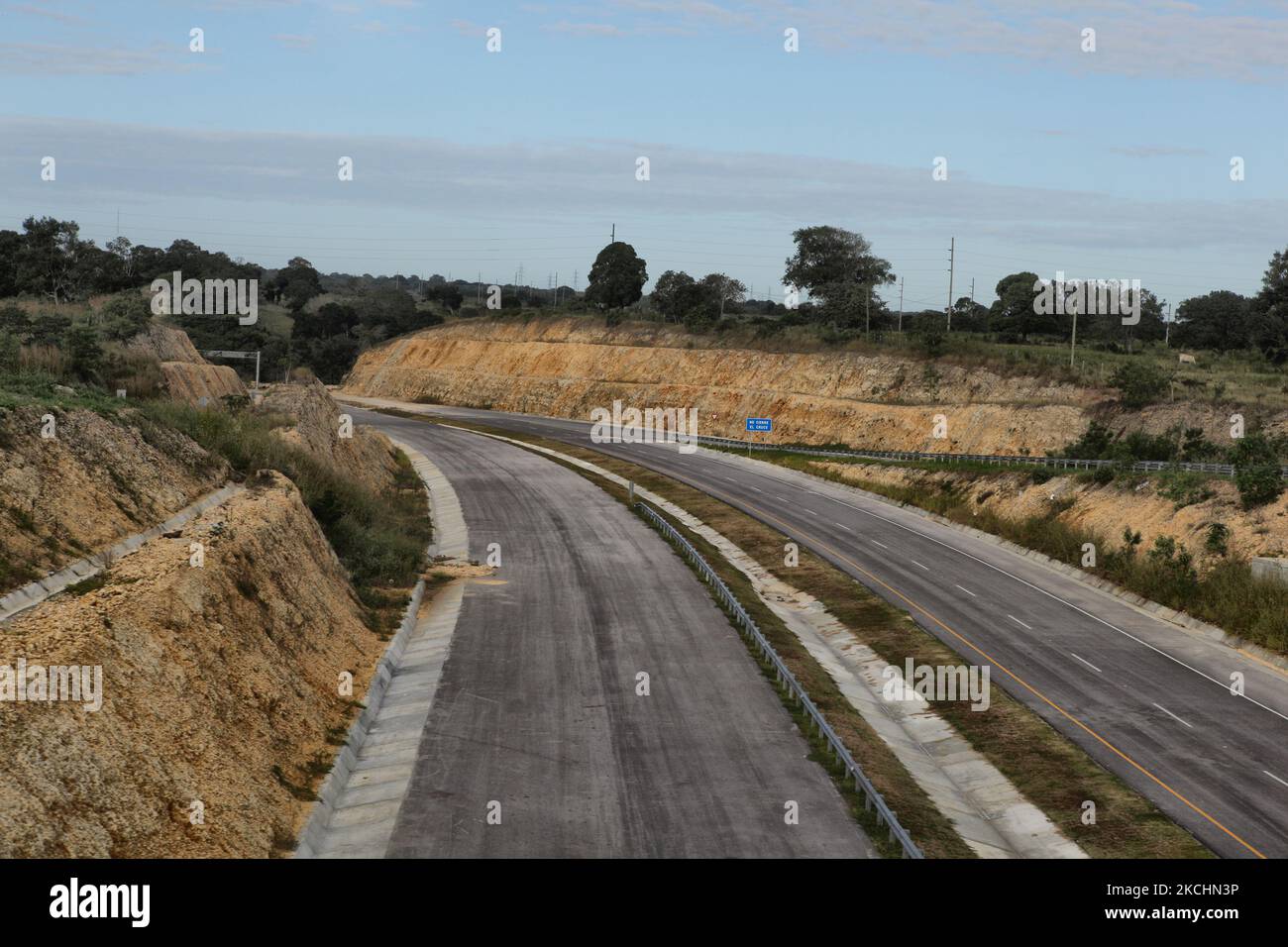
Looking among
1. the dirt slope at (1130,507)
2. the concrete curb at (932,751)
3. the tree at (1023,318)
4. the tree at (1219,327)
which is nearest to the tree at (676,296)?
the tree at (1023,318)

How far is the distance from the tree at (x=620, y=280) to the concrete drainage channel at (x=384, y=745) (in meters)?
116

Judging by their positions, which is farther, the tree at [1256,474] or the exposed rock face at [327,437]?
the exposed rock face at [327,437]

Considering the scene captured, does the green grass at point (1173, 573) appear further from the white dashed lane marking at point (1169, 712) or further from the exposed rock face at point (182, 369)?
the exposed rock face at point (182, 369)

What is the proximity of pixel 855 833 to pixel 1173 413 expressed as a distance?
210 ft

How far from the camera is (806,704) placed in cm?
3023

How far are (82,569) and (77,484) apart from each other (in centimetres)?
486

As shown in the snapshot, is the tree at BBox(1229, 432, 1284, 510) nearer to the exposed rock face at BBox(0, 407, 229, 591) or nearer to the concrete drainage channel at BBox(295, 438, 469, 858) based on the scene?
the concrete drainage channel at BBox(295, 438, 469, 858)

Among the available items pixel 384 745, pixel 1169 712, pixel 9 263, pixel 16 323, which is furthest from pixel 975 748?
pixel 9 263

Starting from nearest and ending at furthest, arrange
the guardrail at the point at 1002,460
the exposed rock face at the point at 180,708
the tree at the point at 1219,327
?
the exposed rock face at the point at 180,708
the guardrail at the point at 1002,460
the tree at the point at 1219,327

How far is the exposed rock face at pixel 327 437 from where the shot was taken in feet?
207

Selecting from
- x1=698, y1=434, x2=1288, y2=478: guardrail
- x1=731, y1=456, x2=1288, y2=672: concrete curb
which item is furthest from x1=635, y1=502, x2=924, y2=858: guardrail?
x1=698, y1=434, x2=1288, y2=478: guardrail

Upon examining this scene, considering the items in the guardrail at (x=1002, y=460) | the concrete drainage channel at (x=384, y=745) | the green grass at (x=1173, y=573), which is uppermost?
the guardrail at (x=1002, y=460)

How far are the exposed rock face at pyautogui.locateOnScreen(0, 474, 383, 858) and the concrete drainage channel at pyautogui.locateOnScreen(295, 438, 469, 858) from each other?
619mm
